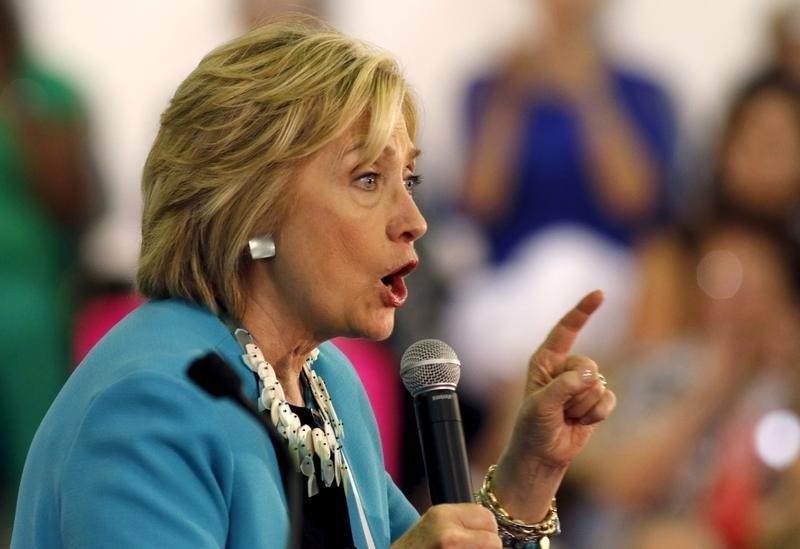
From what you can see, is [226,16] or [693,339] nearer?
[226,16]

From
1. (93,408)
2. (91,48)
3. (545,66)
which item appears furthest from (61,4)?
(93,408)

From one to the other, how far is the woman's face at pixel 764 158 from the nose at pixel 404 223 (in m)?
3.57

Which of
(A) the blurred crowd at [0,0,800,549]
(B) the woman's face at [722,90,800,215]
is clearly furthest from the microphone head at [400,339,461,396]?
(B) the woman's face at [722,90,800,215]

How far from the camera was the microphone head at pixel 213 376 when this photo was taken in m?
1.72

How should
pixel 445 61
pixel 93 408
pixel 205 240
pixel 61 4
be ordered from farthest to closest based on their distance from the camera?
pixel 445 61, pixel 61 4, pixel 205 240, pixel 93 408

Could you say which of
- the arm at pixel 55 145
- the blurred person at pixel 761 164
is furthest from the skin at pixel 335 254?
the blurred person at pixel 761 164

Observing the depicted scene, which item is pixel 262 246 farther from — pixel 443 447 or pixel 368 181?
pixel 443 447

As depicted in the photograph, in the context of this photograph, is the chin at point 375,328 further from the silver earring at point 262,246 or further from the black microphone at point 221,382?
the black microphone at point 221,382

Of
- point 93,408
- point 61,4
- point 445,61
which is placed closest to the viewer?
point 93,408

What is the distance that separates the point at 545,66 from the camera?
215 inches

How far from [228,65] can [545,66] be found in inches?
131

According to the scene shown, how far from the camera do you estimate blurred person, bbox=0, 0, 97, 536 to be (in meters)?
4.71

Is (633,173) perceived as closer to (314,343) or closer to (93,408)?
(314,343)

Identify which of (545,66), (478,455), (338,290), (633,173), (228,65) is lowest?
(478,455)
